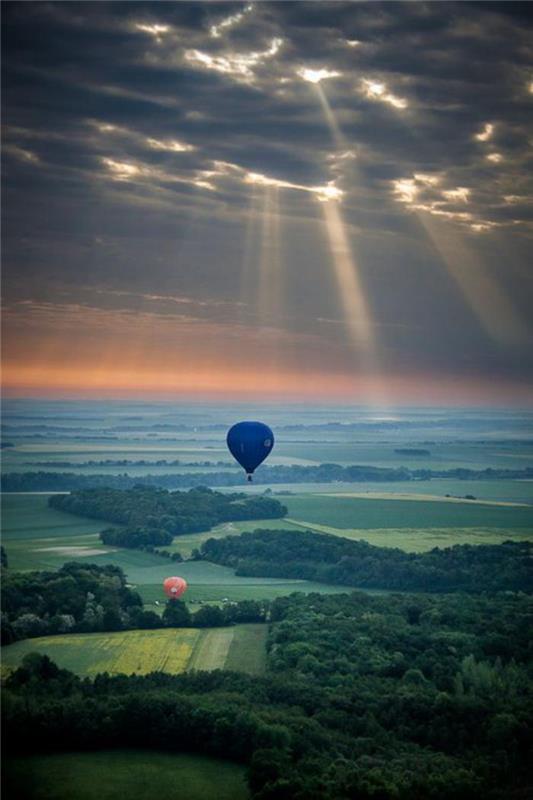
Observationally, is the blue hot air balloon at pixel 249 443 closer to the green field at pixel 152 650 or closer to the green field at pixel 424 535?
the green field at pixel 152 650

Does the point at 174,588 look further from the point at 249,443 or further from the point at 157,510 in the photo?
the point at 157,510

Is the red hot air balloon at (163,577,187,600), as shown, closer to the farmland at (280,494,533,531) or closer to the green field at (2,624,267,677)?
the green field at (2,624,267,677)

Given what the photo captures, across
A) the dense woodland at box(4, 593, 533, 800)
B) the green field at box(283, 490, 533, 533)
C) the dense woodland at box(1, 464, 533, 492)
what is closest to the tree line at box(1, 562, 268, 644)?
the dense woodland at box(4, 593, 533, 800)

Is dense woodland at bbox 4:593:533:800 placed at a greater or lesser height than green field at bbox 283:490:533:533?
lesser

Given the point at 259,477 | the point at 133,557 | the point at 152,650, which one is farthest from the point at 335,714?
the point at 259,477

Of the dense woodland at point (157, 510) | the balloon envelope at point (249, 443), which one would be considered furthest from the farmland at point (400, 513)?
the balloon envelope at point (249, 443)

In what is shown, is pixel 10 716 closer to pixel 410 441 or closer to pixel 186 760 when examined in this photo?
pixel 186 760
